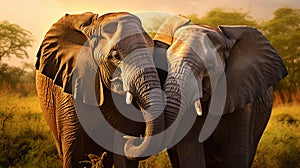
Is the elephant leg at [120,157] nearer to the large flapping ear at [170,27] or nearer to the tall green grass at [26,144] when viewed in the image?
the large flapping ear at [170,27]

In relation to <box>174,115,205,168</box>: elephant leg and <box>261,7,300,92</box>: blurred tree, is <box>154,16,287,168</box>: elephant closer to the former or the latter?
<box>174,115,205,168</box>: elephant leg

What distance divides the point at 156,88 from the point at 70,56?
1374 mm

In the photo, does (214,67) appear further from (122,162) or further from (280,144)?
(280,144)

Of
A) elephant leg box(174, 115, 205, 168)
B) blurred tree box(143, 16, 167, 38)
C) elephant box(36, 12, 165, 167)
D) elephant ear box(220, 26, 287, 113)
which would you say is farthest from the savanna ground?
elephant ear box(220, 26, 287, 113)

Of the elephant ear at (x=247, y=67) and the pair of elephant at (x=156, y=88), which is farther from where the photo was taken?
the elephant ear at (x=247, y=67)

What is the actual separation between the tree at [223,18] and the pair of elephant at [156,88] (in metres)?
18.3

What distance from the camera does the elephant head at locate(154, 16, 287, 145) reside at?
19.6ft

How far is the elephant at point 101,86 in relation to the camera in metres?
5.90

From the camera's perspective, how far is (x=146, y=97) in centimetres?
580

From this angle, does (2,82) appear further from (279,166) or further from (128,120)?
(128,120)

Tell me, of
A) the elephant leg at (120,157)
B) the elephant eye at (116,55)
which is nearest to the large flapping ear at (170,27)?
the elephant eye at (116,55)

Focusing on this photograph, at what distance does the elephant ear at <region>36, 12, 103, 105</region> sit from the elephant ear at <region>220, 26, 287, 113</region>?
1.33 metres

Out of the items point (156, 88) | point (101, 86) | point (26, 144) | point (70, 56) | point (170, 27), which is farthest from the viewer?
point (26, 144)

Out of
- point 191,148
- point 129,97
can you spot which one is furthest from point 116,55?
point 191,148
